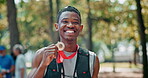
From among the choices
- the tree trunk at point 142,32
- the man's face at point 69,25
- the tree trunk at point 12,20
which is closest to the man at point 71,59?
the man's face at point 69,25

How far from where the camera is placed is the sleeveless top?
285 centimetres

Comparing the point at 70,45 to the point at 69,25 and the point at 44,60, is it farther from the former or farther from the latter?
the point at 44,60

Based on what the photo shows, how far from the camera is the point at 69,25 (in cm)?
292

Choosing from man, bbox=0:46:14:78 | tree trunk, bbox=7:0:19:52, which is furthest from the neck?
tree trunk, bbox=7:0:19:52

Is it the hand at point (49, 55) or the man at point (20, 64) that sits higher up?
the hand at point (49, 55)

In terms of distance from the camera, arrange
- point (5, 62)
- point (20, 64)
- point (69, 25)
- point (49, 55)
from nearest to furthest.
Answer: point (49, 55) < point (69, 25) < point (20, 64) < point (5, 62)

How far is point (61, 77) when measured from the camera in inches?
113

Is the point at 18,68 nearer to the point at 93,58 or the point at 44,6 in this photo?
the point at 93,58

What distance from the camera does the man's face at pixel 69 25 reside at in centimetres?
292

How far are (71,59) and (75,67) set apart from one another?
0.33ft

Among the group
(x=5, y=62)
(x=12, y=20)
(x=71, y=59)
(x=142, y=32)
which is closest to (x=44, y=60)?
(x=71, y=59)

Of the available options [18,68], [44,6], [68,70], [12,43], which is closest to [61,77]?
[68,70]

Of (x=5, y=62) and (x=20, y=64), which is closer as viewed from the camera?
(x=20, y=64)

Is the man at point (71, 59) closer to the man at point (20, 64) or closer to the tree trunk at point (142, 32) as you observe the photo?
the man at point (20, 64)
